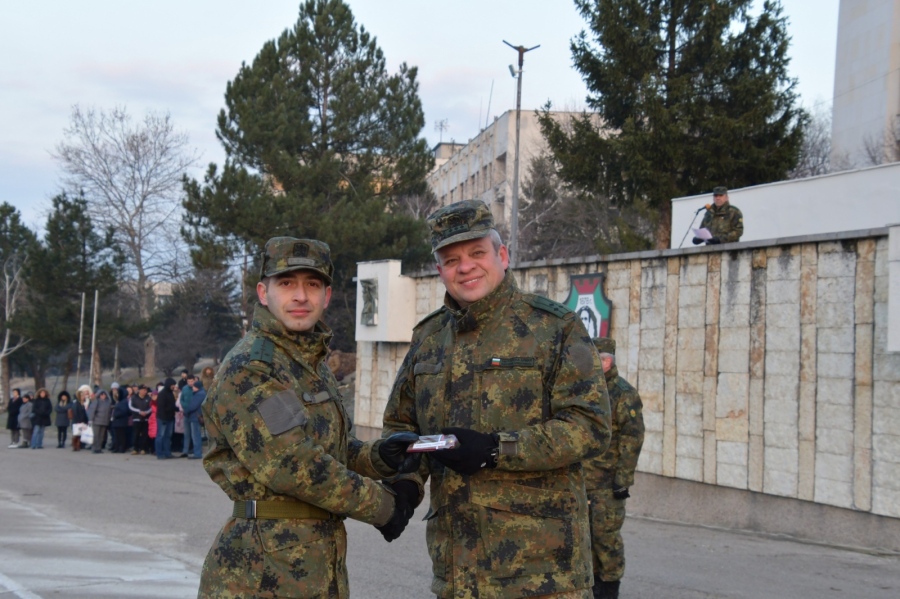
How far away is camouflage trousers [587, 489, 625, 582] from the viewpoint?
23.1 ft

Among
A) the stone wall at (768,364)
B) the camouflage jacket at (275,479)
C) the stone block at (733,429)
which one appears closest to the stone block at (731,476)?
the stone wall at (768,364)

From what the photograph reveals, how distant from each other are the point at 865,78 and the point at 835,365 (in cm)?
2734

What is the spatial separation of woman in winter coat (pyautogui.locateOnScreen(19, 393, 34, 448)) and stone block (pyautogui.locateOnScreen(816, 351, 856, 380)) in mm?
20390

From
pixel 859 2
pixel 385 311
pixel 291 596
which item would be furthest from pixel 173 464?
pixel 859 2

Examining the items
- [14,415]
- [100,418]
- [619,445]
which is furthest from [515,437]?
[14,415]

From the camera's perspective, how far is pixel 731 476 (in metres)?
11.5

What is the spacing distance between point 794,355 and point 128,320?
43488mm

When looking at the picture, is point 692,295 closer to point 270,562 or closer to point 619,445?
point 619,445

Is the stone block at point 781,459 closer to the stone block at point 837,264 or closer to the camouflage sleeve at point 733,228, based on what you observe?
the stone block at point 837,264

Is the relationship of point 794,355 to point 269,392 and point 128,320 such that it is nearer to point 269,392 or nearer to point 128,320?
point 269,392

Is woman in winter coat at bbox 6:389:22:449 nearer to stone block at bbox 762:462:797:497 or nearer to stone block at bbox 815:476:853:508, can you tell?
stone block at bbox 762:462:797:497

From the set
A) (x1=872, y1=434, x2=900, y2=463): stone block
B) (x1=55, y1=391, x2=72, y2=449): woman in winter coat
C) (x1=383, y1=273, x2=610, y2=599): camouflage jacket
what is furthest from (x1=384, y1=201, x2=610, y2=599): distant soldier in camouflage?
(x1=55, y1=391, x2=72, y2=449): woman in winter coat

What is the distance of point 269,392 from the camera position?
3.76 metres

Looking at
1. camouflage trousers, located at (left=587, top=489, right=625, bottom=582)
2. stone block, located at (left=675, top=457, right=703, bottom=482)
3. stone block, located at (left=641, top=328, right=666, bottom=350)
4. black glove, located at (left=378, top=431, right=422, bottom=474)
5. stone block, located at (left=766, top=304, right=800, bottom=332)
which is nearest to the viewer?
black glove, located at (left=378, top=431, right=422, bottom=474)
